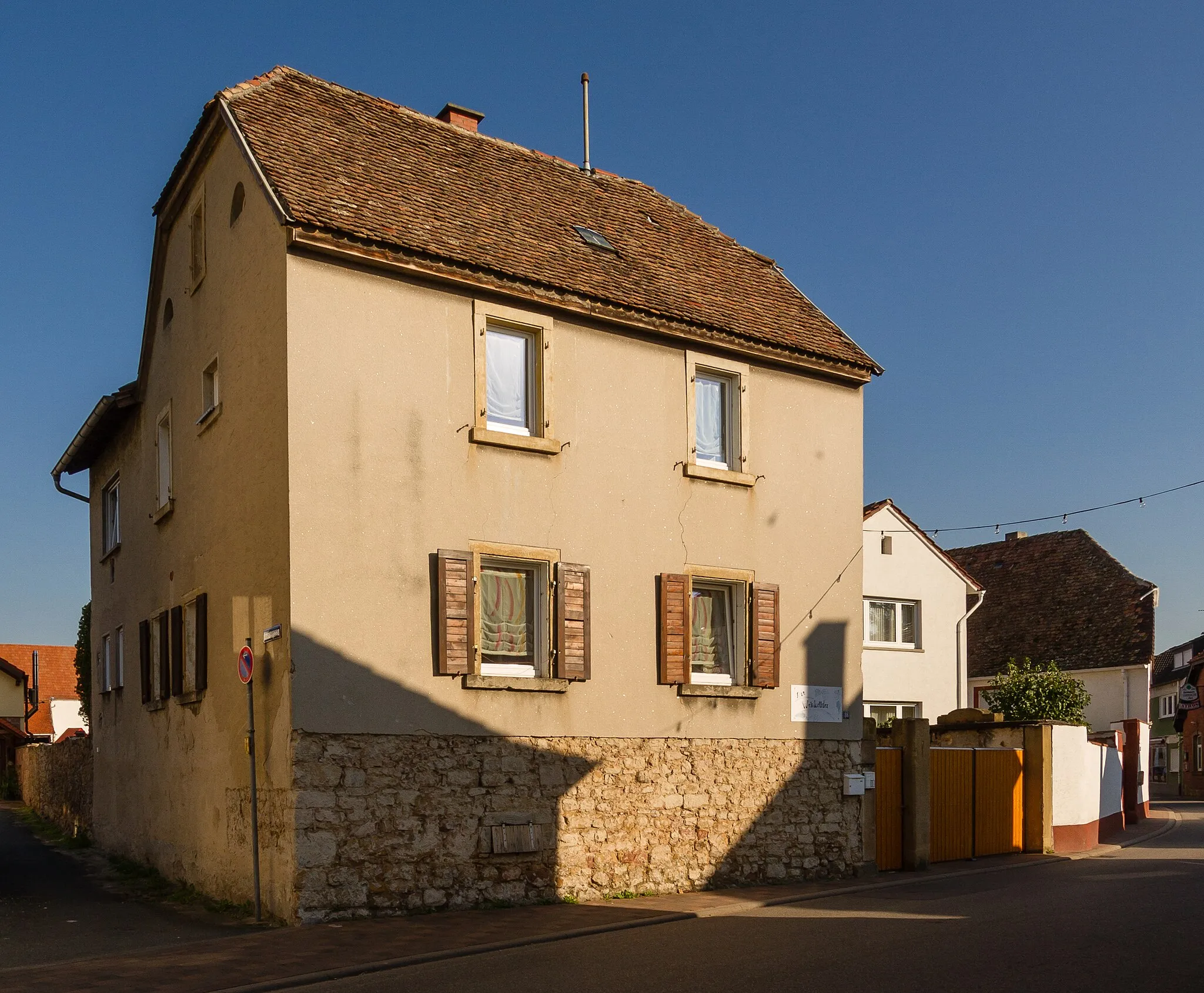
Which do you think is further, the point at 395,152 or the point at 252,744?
the point at 395,152

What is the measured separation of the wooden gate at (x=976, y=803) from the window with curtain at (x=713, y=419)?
6207 mm

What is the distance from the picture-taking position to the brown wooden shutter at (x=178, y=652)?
16906 mm

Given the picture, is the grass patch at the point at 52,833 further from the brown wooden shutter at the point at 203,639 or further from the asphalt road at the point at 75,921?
the brown wooden shutter at the point at 203,639

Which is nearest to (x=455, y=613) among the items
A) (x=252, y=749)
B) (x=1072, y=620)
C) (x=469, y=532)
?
(x=469, y=532)

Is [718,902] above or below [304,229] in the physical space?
below

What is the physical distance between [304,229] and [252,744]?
523cm

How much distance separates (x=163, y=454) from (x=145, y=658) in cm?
294

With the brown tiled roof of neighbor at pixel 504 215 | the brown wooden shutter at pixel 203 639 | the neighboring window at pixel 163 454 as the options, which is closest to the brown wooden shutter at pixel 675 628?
the brown tiled roof of neighbor at pixel 504 215

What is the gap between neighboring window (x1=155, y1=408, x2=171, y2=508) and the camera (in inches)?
721

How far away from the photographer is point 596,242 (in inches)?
689

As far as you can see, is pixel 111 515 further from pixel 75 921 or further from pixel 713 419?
pixel 713 419

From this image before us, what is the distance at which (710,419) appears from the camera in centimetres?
1739

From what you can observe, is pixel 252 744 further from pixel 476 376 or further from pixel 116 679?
pixel 116 679

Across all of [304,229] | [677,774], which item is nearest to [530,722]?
[677,774]
